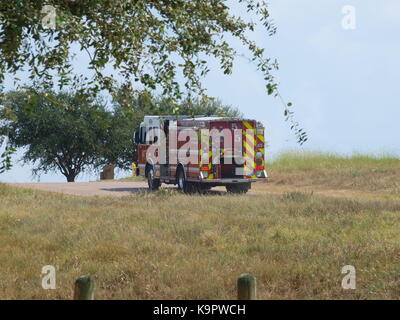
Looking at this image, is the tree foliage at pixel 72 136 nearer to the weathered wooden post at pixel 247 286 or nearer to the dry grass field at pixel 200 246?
the dry grass field at pixel 200 246

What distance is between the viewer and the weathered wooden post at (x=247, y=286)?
5.36 metres

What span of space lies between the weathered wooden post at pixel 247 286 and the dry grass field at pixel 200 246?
2855 millimetres

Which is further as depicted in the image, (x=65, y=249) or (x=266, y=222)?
(x=266, y=222)

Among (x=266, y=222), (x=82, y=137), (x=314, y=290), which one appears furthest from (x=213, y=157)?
(x=82, y=137)

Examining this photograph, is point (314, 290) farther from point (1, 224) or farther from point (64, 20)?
point (1, 224)

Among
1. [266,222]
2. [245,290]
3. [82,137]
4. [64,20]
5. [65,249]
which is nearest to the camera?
[245,290]

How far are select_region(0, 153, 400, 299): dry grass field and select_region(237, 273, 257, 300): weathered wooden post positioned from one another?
112 inches

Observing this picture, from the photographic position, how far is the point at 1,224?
47.1ft

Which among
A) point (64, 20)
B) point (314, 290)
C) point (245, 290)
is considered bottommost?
point (314, 290)

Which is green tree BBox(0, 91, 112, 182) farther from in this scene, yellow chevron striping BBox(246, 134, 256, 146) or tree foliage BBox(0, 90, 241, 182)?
yellow chevron striping BBox(246, 134, 256, 146)
